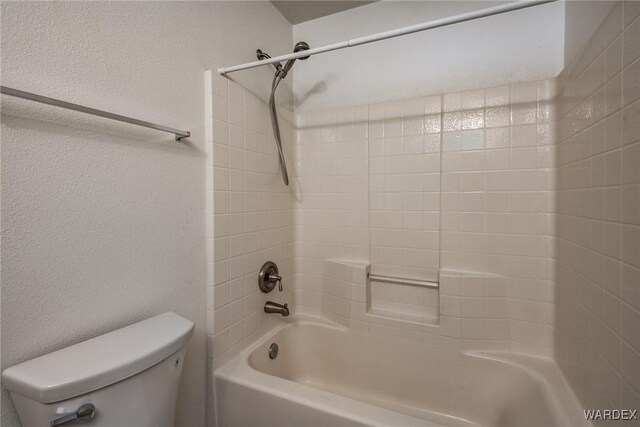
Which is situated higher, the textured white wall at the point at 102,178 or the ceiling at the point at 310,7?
the ceiling at the point at 310,7

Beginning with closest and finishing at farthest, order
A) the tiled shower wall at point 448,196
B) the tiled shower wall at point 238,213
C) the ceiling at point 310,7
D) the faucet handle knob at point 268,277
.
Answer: the tiled shower wall at point 238,213
the tiled shower wall at point 448,196
the faucet handle knob at point 268,277
the ceiling at point 310,7

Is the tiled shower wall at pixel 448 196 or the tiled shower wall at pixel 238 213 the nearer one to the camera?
the tiled shower wall at pixel 238 213

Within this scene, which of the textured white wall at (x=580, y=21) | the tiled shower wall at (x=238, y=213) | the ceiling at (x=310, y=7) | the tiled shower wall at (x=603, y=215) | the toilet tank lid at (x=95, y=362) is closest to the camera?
the toilet tank lid at (x=95, y=362)

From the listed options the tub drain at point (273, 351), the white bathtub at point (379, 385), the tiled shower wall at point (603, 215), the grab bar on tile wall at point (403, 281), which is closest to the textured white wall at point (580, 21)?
the tiled shower wall at point (603, 215)

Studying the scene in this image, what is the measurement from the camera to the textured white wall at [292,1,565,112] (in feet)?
4.09

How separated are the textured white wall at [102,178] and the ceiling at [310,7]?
59 cm

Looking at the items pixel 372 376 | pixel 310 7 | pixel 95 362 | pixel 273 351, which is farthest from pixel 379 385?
pixel 310 7

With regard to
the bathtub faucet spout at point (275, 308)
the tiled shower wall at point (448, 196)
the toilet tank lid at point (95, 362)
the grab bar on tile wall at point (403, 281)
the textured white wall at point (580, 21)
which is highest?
the textured white wall at point (580, 21)

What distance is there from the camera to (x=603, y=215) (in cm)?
80

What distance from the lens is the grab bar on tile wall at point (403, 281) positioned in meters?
1.40

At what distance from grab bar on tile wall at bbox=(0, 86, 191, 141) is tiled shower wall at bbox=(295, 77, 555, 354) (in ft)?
2.83

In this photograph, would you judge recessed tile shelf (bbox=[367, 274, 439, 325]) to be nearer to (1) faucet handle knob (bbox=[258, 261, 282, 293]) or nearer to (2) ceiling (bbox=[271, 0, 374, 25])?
(1) faucet handle knob (bbox=[258, 261, 282, 293])

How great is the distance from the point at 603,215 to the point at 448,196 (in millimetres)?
612

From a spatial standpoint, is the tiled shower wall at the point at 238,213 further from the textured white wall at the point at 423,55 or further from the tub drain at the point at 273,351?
the textured white wall at the point at 423,55
